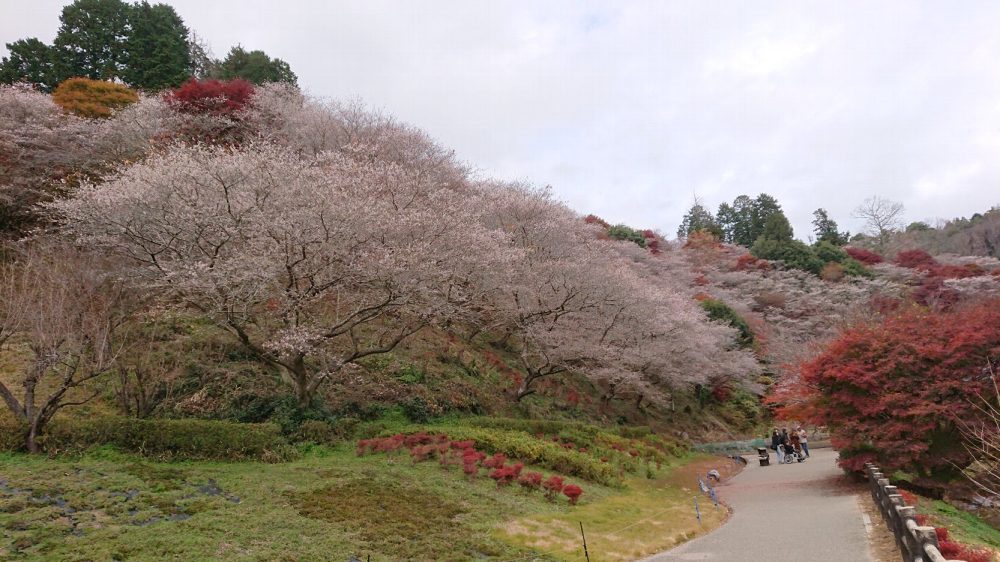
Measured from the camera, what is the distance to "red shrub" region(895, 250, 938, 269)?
51.6 meters

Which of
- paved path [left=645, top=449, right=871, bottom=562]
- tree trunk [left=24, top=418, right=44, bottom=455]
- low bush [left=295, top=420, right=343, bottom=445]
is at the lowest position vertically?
paved path [left=645, top=449, right=871, bottom=562]

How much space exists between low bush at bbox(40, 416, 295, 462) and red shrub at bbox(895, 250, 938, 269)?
5901 cm

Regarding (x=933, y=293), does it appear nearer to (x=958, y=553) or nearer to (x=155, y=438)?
(x=958, y=553)

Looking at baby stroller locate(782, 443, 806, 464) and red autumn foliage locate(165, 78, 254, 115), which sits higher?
red autumn foliage locate(165, 78, 254, 115)

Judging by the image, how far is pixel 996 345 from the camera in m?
13.4

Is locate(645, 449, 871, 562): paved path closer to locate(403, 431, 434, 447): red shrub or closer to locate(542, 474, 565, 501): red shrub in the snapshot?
locate(542, 474, 565, 501): red shrub

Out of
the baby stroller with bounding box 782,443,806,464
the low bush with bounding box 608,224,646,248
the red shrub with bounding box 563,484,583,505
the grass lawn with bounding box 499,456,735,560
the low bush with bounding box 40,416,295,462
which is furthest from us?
the low bush with bounding box 608,224,646,248

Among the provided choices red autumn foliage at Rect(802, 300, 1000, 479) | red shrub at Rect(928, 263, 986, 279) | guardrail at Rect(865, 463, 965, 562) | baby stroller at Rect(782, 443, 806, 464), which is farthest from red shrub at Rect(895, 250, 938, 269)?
guardrail at Rect(865, 463, 965, 562)

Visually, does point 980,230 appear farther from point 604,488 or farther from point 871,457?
point 604,488

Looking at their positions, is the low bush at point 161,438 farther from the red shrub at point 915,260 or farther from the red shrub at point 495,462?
the red shrub at point 915,260

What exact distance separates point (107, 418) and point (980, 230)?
79.3m

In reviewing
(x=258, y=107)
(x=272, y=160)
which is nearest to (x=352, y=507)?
(x=272, y=160)

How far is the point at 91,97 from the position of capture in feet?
91.2

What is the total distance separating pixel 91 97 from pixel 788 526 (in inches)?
1364
